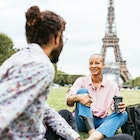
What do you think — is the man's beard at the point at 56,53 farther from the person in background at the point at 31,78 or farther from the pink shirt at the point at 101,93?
the pink shirt at the point at 101,93

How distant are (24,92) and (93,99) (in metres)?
3.46

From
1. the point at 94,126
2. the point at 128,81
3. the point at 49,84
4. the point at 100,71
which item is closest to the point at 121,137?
the point at 49,84

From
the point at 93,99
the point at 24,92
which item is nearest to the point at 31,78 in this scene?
the point at 24,92

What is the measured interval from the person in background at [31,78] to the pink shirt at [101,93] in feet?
9.70

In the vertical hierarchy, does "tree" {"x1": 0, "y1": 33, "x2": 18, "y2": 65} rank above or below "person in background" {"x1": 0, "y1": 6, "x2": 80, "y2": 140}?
above

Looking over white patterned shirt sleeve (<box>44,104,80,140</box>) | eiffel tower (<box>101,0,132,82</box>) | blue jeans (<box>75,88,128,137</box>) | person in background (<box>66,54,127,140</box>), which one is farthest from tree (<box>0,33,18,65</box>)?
white patterned shirt sleeve (<box>44,104,80,140</box>)

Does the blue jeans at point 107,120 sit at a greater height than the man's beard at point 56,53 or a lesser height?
lesser

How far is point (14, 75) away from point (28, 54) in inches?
7.3

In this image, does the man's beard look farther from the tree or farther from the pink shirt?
the tree

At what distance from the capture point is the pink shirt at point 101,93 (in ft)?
18.7

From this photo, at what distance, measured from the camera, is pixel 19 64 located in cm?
246

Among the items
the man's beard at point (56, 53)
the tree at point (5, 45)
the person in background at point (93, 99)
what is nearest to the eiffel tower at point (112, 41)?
the tree at point (5, 45)

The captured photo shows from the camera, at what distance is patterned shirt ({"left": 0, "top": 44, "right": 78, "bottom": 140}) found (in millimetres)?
2365

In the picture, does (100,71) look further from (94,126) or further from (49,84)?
(49,84)
